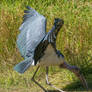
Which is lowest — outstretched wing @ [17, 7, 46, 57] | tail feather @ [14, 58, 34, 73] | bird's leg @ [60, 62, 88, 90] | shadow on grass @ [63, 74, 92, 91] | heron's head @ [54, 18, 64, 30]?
shadow on grass @ [63, 74, 92, 91]

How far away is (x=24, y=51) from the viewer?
5.75 m

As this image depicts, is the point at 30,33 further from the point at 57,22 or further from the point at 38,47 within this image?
the point at 57,22

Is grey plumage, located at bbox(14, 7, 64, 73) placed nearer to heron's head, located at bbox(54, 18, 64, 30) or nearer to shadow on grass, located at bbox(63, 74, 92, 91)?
heron's head, located at bbox(54, 18, 64, 30)

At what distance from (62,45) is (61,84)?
0.81m

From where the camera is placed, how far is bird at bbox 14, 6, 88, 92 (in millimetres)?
5051

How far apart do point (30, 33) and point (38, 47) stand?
857 millimetres

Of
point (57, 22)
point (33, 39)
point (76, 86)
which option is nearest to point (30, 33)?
point (33, 39)

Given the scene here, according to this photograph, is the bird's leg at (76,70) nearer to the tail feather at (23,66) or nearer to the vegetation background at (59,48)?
the vegetation background at (59,48)

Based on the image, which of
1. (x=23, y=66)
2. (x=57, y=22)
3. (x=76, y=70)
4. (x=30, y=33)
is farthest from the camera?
(x=30, y=33)

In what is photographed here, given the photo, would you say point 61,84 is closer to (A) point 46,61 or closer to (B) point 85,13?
(A) point 46,61

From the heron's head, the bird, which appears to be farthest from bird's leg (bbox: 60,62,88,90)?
the heron's head

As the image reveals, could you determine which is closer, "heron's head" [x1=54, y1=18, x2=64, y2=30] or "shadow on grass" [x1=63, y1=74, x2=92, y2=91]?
"heron's head" [x1=54, y1=18, x2=64, y2=30]

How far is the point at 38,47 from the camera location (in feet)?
16.9

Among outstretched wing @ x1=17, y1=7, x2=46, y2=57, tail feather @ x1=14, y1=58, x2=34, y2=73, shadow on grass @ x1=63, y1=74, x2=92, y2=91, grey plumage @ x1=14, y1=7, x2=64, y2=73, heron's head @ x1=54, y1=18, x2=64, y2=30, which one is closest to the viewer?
heron's head @ x1=54, y1=18, x2=64, y2=30
